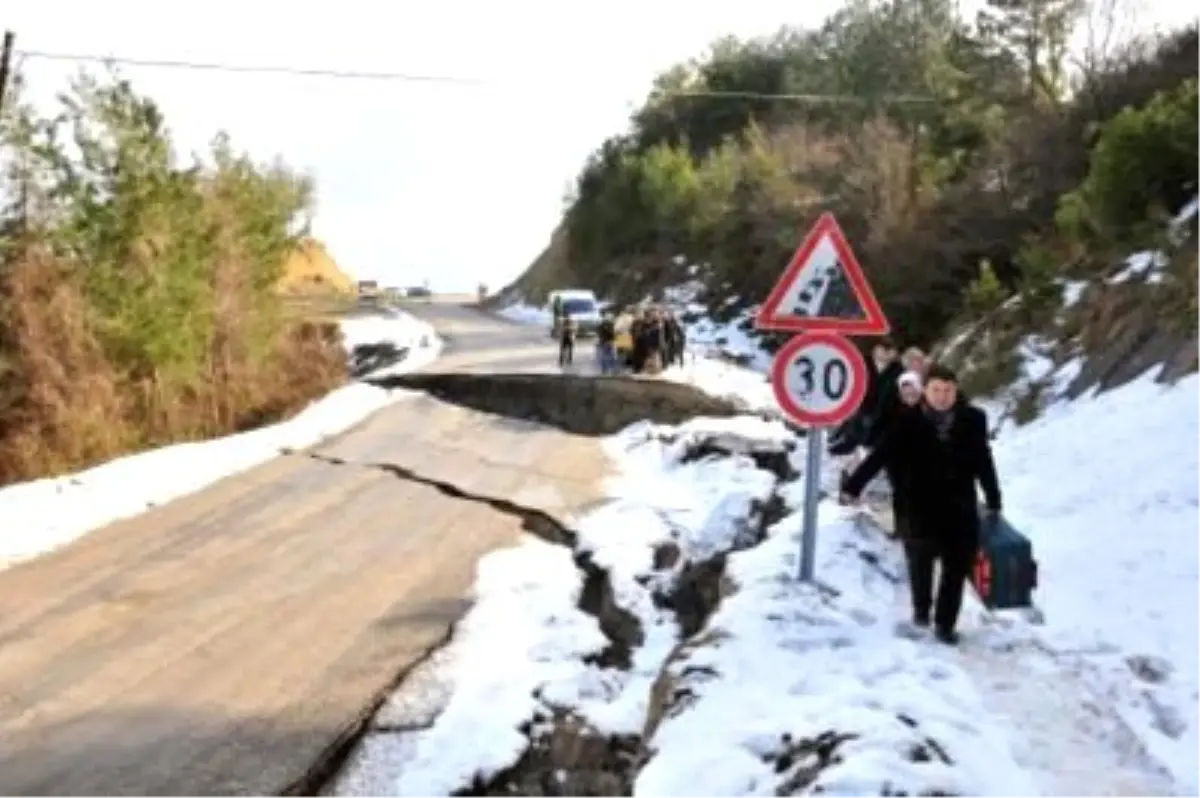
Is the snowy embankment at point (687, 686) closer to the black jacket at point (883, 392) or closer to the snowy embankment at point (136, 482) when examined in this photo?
the black jacket at point (883, 392)

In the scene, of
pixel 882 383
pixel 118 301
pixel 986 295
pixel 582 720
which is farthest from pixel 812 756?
Answer: pixel 118 301

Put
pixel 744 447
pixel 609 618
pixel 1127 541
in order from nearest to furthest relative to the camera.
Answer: pixel 1127 541, pixel 609 618, pixel 744 447

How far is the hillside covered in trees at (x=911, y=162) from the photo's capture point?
19.3m

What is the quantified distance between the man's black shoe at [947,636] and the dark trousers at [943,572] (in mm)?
16

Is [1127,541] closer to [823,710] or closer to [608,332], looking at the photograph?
[823,710]

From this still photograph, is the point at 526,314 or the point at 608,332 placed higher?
the point at 608,332

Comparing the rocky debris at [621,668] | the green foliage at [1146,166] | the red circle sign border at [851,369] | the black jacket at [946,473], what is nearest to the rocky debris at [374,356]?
the green foliage at [1146,166]

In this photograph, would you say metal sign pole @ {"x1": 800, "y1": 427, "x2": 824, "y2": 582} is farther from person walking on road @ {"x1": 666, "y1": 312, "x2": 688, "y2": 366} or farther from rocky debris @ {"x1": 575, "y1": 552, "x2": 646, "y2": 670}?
person walking on road @ {"x1": 666, "y1": 312, "x2": 688, "y2": 366}

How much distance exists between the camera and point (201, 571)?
452 inches

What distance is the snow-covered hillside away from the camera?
5.89m

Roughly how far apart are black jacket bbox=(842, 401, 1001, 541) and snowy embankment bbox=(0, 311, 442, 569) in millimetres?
7926

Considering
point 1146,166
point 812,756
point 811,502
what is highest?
point 1146,166

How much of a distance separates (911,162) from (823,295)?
28477 mm

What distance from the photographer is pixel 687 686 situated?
6750 millimetres
